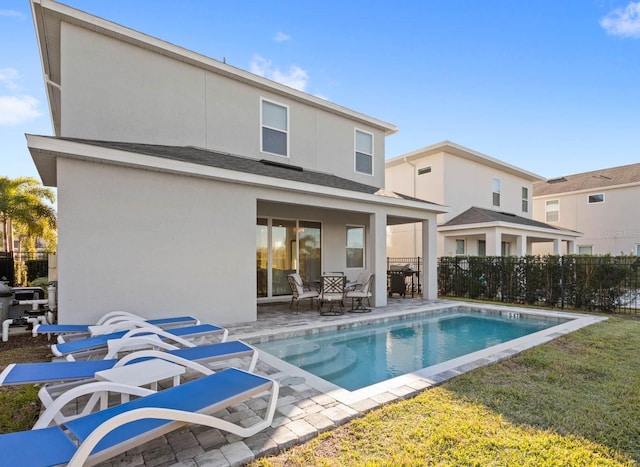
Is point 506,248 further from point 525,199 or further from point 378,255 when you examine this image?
point 378,255

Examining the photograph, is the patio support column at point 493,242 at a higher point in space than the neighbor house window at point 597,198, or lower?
lower

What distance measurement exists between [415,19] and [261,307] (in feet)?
39.0

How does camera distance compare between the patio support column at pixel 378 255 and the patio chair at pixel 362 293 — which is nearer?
the patio chair at pixel 362 293

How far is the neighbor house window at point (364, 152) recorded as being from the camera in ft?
42.6

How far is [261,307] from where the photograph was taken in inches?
404

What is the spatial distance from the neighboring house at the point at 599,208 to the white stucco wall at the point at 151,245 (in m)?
25.4

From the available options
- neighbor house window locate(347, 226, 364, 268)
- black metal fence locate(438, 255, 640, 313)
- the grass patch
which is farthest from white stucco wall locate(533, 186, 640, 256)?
the grass patch

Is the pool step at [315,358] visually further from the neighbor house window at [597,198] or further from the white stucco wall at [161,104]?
the neighbor house window at [597,198]

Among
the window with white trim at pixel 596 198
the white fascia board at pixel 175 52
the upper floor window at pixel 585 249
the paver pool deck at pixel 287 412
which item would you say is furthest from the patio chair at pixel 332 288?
the window with white trim at pixel 596 198

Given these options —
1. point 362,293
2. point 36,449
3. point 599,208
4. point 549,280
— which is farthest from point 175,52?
point 599,208

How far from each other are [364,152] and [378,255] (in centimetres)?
491

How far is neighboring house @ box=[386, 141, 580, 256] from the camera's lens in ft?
55.3

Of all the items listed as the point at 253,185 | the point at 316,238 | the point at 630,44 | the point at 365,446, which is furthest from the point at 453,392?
the point at 630,44

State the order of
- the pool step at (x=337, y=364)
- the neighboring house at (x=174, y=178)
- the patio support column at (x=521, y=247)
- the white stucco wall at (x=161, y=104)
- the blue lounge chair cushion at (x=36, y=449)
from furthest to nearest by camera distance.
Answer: the patio support column at (x=521, y=247)
the white stucco wall at (x=161, y=104)
the neighboring house at (x=174, y=178)
the pool step at (x=337, y=364)
the blue lounge chair cushion at (x=36, y=449)
